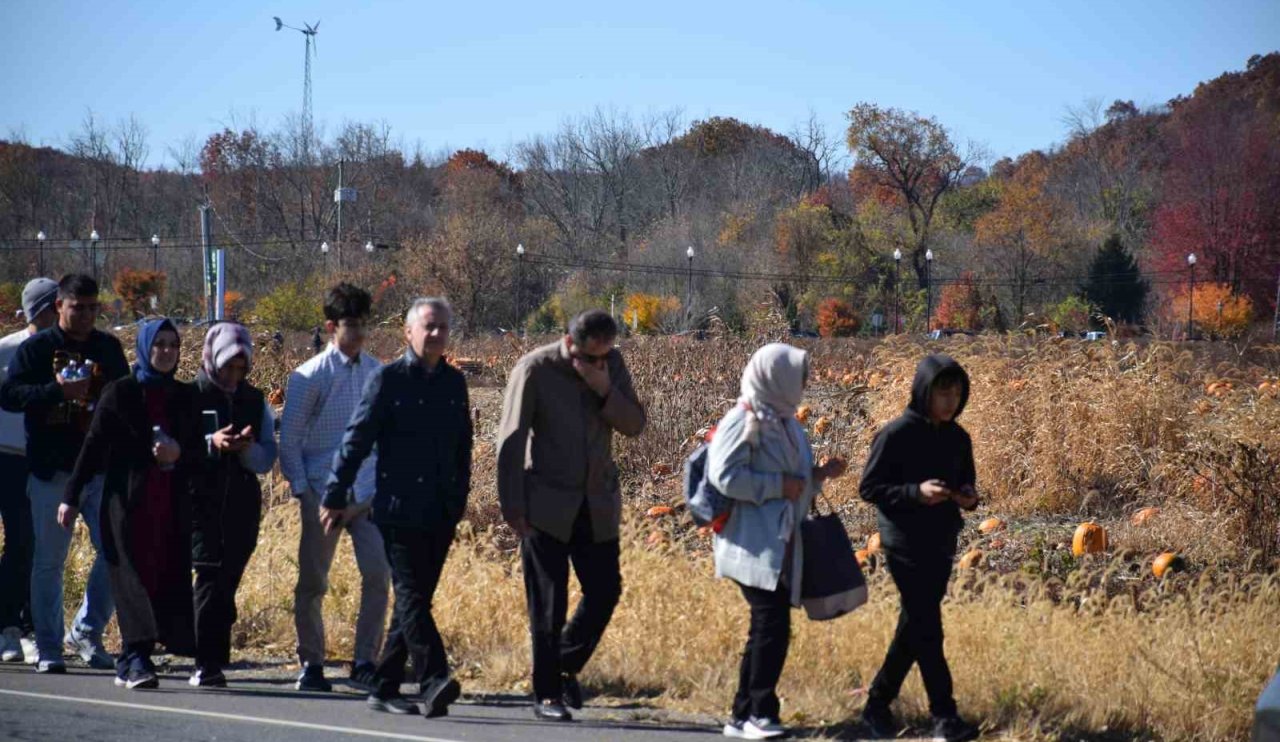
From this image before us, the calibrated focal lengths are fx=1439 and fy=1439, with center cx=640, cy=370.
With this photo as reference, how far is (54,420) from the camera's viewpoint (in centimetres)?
759

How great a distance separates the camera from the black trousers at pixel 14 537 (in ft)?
26.1

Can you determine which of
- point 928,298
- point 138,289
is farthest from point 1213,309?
point 138,289

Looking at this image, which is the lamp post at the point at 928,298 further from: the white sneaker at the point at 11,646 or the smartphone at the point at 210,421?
the smartphone at the point at 210,421

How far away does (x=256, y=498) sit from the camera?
24.5 ft

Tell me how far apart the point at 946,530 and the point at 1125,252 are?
2157 inches

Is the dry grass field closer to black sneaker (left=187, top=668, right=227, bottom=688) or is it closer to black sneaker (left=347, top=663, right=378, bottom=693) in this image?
black sneaker (left=347, top=663, right=378, bottom=693)

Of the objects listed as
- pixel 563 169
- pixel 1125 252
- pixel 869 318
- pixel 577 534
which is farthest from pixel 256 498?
pixel 563 169

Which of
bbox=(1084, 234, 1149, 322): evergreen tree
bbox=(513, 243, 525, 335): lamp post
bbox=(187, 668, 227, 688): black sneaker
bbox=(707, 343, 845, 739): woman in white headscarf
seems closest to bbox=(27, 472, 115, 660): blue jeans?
bbox=(187, 668, 227, 688): black sneaker

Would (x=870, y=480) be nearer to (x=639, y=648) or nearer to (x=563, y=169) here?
(x=639, y=648)

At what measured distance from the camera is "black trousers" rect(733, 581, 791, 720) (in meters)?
6.21

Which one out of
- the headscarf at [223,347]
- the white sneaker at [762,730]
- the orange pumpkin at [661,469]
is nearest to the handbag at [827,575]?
the white sneaker at [762,730]

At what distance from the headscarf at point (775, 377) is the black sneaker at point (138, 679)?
3.42 m

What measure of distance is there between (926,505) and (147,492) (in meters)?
3.85

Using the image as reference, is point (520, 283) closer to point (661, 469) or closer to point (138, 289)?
point (138, 289)
